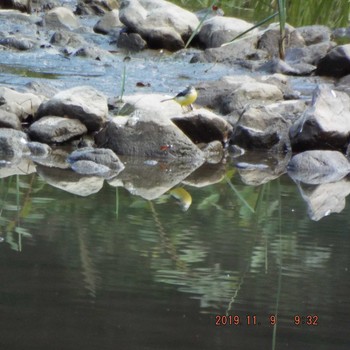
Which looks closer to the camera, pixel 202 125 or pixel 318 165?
pixel 318 165

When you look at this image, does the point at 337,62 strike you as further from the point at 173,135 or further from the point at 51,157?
the point at 51,157

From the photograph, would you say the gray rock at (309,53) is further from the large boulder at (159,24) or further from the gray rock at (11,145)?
the gray rock at (11,145)

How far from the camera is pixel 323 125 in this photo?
7.39m

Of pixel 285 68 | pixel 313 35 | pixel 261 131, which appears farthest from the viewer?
pixel 313 35

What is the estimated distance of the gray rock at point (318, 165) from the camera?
686 cm

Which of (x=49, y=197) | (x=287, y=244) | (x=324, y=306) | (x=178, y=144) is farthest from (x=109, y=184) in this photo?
(x=324, y=306)

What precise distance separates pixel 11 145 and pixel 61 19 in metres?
5.54

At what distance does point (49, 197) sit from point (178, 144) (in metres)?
1.65

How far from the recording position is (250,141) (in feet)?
24.8

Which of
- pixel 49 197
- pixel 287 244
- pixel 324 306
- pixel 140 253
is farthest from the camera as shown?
pixel 49 197

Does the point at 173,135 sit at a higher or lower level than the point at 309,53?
higher

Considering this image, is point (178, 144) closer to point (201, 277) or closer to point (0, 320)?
point (201, 277)

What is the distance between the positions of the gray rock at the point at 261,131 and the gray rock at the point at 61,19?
15.9ft

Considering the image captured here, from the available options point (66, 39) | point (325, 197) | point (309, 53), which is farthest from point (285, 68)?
point (325, 197)
